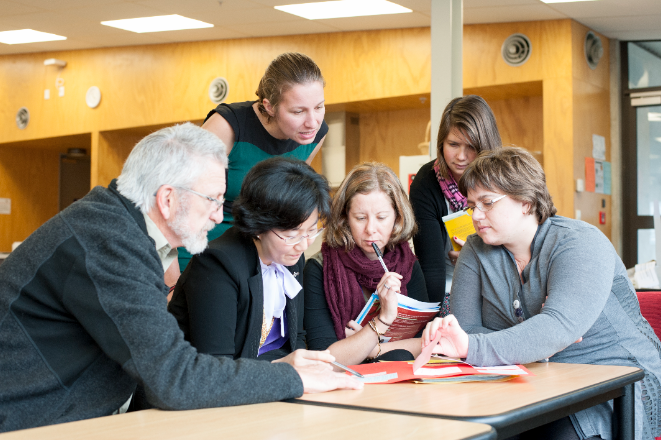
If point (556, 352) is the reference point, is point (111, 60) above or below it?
above

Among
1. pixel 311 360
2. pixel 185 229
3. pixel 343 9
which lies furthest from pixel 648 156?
pixel 185 229

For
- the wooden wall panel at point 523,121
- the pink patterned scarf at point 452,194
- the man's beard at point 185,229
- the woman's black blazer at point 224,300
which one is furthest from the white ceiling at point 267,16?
the man's beard at point 185,229

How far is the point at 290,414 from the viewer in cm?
126

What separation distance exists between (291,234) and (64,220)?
0.72 metres

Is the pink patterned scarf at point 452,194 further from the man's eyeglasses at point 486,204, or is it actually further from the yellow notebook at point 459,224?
the man's eyeglasses at point 486,204

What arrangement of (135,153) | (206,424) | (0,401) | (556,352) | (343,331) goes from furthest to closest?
(343,331)
(556,352)
(135,153)
(0,401)
(206,424)

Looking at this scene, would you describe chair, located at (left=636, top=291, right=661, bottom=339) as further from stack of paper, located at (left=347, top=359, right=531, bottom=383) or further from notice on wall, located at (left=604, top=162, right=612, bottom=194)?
notice on wall, located at (left=604, top=162, right=612, bottom=194)

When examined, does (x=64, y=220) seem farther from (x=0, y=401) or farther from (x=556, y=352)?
(x=556, y=352)

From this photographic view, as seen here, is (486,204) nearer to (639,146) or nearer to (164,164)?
(164,164)

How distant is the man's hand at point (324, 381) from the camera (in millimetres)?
1456

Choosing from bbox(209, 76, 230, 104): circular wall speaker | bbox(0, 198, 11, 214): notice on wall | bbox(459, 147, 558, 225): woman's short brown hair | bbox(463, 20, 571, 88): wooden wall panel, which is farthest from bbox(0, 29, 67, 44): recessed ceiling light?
bbox(459, 147, 558, 225): woman's short brown hair

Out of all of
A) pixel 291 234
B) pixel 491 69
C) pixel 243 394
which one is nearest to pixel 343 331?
pixel 291 234

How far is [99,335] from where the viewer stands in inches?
51.8

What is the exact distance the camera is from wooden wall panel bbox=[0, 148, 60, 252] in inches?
376
